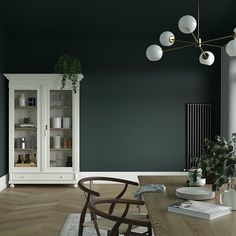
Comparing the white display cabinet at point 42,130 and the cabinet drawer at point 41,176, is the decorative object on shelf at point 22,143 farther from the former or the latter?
the cabinet drawer at point 41,176

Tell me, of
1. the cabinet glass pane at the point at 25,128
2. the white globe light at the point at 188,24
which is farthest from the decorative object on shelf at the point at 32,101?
the white globe light at the point at 188,24

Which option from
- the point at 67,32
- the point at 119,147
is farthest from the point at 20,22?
the point at 119,147

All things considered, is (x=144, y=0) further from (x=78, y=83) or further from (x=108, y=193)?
(x=108, y=193)

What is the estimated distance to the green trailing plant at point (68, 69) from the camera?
6.97 metres

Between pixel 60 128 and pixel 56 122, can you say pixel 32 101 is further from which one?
pixel 60 128

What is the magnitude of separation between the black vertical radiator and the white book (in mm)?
5155

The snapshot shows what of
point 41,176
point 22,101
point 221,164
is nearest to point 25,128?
point 22,101

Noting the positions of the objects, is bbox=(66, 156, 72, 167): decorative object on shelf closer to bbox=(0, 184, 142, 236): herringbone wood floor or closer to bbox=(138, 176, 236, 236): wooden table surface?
bbox=(0, 184, 142, 236): herringbone wood floor

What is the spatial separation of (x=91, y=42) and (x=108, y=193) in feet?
9.12

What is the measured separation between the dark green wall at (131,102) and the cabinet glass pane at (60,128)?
0.47 meters

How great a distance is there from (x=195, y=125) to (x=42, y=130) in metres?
2.75

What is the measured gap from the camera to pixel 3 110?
705 centimetres

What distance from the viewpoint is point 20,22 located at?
23.0ft

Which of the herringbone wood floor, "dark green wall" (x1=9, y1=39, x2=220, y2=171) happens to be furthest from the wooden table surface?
"dark green wall" (x1=9, y1=39, x2=220, y2=171)
